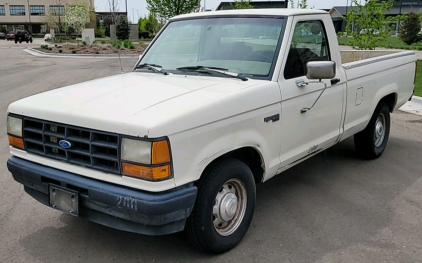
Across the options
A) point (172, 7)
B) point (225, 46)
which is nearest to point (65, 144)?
point (225, 46)

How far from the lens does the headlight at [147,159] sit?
3.00 metres

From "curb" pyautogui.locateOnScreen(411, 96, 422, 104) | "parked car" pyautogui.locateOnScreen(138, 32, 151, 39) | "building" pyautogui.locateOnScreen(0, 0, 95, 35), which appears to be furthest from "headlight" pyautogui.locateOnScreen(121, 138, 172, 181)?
"building" pyautogui.locateOnScreen(0, 0, 95, 35)

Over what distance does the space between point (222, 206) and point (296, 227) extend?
3.08 ft

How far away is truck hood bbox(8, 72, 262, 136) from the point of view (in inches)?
123

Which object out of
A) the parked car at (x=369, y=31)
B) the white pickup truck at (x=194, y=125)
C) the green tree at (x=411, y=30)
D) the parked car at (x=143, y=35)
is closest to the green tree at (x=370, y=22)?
the parked car at (x=369, y=31)

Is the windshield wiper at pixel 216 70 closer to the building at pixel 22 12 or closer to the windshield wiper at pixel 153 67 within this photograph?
the windshield wiper at pixel 153 67

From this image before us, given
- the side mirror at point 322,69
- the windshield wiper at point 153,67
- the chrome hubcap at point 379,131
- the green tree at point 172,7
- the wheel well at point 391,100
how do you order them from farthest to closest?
the green tree at point 172,7 < the wheel well at point 391,100 < the chrome hubcap at point 379,131 < the windshield wiper at point 153,67 < the side mirror at point 322,69

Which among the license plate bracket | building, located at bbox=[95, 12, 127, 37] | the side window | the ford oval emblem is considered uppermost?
building, located at bbox=[95, 12, 127, 37]

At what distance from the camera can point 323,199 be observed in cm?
483

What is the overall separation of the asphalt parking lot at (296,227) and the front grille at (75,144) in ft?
2.74

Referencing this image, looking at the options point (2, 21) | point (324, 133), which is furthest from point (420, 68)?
point (2, 21)

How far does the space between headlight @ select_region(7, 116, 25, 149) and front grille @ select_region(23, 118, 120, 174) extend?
0.06m

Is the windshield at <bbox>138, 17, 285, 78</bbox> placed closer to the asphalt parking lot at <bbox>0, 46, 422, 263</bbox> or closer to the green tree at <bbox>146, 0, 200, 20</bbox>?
the asphalt parking lot at <bbox>0, 46, 422, 263</bbox>

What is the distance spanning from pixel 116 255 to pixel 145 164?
1058 millimetres
